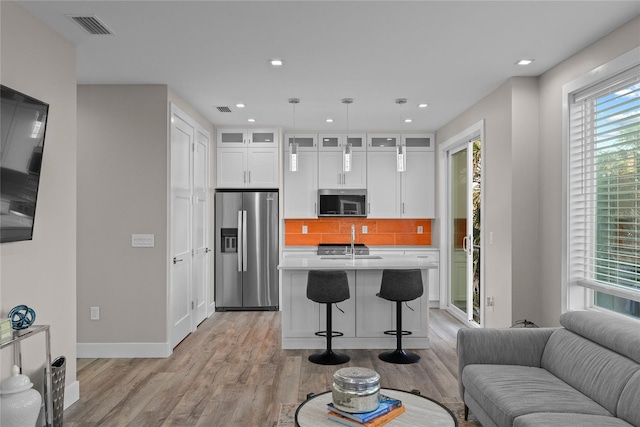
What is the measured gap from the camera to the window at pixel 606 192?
10.5ft

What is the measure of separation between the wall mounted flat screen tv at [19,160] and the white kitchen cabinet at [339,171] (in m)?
4.64

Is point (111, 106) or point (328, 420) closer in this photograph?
point (328, 420)

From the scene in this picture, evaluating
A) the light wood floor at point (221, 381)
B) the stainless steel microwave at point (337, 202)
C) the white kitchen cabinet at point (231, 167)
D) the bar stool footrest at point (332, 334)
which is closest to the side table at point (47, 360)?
the light wood floor at point (221, 381)

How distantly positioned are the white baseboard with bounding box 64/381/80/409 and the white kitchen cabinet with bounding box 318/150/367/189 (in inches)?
175

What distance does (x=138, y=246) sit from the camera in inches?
180

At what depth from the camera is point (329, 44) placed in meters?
3.43

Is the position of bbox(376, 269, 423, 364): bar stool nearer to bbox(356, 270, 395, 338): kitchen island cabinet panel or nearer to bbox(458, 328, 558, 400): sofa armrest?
bbox(356, 270, 395, 338): kitchen island cabinet panel

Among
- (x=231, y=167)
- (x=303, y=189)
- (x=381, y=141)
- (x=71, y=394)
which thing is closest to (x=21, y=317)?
(x=71, y=394)

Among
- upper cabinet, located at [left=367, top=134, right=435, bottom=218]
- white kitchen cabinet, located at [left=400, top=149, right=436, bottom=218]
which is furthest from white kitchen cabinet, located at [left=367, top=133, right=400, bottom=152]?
white kitchen cabinet, located at [left=400, top=149, right=436, bottom=218]

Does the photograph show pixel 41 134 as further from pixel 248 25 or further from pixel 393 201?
pixel 393 201

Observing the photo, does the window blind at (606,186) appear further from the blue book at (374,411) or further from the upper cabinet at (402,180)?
the upper cabinet at (402,180)

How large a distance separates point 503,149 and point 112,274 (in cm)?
399

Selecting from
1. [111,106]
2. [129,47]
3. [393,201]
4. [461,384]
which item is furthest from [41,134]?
[393,201]

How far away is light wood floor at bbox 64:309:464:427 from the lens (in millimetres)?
3262
